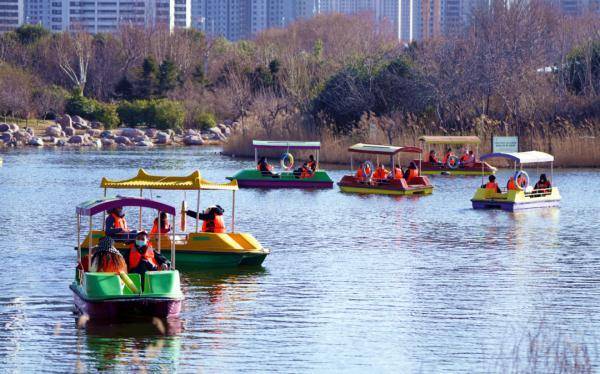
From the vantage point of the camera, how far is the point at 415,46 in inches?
3863

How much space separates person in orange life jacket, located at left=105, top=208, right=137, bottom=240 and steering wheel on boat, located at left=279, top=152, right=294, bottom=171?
3103 centimetres

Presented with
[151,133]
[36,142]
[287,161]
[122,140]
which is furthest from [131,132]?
[287,161]

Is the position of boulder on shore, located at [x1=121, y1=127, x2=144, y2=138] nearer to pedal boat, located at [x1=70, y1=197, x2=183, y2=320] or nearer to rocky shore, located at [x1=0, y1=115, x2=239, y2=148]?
rocky shore, located at [x1=0, y1=115, x2=239, y2=148]

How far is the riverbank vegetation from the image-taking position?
7394cm

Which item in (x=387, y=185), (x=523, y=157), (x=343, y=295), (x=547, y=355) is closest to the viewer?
(x=547, y=355)

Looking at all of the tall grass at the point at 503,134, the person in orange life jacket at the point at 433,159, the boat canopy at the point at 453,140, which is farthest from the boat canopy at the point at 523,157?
the tall grass at the point at 503,134

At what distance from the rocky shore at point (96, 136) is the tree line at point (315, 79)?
2656mm

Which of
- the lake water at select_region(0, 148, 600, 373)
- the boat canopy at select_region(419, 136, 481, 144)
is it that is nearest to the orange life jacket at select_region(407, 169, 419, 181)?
the lake water at select_region(0, 148, 600, 373)

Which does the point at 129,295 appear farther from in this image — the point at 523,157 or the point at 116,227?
the point at 523,157

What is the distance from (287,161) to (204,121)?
144ft

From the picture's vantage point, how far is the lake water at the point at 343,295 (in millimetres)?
21359

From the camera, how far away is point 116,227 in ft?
95.7

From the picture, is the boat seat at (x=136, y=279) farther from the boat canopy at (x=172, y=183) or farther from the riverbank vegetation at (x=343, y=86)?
the riverbank vegetation at (x=343, y=86)

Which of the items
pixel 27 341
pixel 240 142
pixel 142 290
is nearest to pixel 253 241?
pixel 142 290
